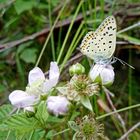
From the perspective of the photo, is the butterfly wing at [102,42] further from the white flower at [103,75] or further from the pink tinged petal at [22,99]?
the pink tinged petal at [22,99]

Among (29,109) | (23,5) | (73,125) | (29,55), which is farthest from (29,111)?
(23,5)

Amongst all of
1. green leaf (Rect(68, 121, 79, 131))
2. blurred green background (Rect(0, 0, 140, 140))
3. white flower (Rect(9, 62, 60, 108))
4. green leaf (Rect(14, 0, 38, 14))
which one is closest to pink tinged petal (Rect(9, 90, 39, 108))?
white flower (Rect(9, 62, 60, 108))

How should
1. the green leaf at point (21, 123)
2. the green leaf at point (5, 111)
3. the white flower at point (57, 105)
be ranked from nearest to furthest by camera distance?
the white flower at point (57, 105)
the green leaf at point (21, 123)
the green leaf at point (5, 111)

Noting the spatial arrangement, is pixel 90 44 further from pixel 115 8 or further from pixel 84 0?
pixel 115 8

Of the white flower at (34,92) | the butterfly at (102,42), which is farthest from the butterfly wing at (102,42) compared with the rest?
the white flower at (34,92)

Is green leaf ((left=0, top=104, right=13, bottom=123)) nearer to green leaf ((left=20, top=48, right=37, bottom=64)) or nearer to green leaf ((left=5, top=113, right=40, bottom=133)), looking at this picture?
green leaf ((left=5, top=113, right=40, bottom=133))

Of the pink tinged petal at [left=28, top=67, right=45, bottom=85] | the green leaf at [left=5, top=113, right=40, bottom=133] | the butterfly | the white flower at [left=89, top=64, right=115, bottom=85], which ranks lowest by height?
the green leaf at [left=5, top=113, right=40, bottom=133]

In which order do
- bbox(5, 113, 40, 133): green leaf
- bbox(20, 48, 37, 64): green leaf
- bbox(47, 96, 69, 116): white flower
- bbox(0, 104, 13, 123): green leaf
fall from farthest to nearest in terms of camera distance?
bbox(20, 48, 37, 64): green leaf, bbox(0, 104, 13, 123): green leaf, bbox(5, 113, 40, 133): green leaf, bbox(47, 96, 69, 116): white flower

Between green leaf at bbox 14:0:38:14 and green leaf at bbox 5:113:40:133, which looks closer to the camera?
green leaf at bbox 5:113:40:133
